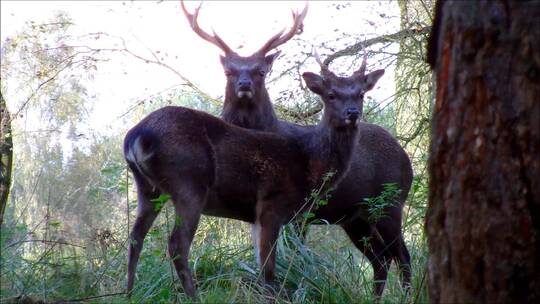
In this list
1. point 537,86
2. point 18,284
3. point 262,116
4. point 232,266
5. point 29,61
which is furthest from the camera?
point 29,61

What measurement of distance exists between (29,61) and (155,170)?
4878mm

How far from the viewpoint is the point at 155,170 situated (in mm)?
6477

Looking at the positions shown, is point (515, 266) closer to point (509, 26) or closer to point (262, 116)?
point (509, 26)

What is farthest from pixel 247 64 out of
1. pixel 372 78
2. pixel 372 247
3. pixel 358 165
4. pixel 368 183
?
pixel 372 247

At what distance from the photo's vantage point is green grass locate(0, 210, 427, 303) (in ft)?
18.2

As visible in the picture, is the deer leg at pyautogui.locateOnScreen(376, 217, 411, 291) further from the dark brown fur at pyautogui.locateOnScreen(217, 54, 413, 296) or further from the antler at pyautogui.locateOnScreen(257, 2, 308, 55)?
the antler at pyautogui.locateOnScreen(257, 2, 308, 55)

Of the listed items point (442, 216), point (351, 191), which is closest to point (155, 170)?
point (351, 191)

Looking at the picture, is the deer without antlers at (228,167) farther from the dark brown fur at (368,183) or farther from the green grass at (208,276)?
the dark brown fur at (368,183)

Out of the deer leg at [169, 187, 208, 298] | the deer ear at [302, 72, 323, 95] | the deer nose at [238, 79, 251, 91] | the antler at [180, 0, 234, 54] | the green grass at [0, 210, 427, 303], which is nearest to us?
the green grass at [0, 210, 427, 303]

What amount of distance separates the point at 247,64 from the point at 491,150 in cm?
611

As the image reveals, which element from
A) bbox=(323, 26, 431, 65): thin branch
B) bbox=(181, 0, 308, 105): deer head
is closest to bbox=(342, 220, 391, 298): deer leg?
bbox=(181, 0, 308, 105): deer head

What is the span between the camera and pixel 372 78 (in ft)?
27.3

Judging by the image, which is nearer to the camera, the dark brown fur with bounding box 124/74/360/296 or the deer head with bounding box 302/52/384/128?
the dark brown fur with bounding box 124/74/360/296

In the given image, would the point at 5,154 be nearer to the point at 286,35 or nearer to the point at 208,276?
the point at 286,35
